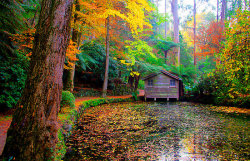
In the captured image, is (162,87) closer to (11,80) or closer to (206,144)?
(206,144)

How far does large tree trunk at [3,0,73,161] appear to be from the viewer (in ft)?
9.77

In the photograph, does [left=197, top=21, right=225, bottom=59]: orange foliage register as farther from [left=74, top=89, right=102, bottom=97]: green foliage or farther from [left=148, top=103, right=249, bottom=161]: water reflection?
[left=148, top=103, right=249, bottom=161]: water reflection

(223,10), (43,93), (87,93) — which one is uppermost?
(223,10)

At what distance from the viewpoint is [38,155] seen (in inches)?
118

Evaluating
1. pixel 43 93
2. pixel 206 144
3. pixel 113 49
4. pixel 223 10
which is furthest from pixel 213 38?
pixel 43 93

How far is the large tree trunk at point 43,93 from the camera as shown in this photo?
2.98 meters

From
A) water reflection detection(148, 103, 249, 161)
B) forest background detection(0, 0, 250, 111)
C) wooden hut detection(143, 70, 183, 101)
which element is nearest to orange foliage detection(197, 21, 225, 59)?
forest background detection(0, 0, 250, 111)

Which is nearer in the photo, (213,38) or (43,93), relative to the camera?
(43,93)

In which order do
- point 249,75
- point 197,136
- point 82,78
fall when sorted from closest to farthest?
point 197,136
point 249,75
point 82,78

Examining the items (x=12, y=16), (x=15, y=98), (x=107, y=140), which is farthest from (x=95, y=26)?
(x=107, y=140)

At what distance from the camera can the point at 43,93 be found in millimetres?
3131

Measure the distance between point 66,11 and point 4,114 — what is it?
4915 mm

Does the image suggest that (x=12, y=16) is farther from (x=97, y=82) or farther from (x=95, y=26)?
(x=97, y=82)

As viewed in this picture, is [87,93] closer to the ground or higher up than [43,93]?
closer to the ground
